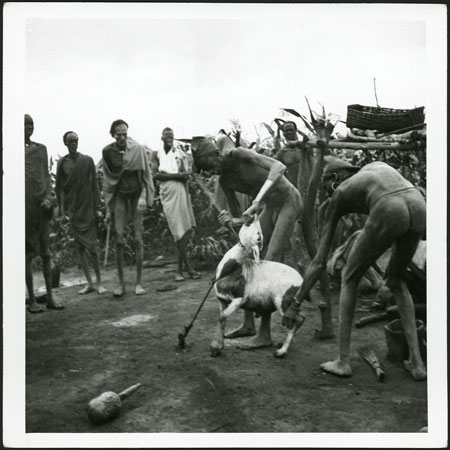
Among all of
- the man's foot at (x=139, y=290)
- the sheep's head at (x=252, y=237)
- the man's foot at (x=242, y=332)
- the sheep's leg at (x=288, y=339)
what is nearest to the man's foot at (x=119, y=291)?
the man's foot at (x=139, y=290)

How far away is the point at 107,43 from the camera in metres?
4.53

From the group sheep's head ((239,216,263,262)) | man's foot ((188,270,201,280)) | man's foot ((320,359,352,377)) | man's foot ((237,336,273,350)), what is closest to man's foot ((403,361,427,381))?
man's foot ((320,359,352,377))

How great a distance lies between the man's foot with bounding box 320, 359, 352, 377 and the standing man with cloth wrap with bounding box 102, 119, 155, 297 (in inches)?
96.0

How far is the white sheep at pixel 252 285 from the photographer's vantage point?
4.52 metres

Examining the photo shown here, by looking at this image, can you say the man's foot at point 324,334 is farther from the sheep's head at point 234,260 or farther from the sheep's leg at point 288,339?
the sheep's head at point 234,260

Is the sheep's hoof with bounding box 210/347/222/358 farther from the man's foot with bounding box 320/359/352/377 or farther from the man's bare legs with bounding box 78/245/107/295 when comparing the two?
the man's bare legs with bounding box 78/245/107/295

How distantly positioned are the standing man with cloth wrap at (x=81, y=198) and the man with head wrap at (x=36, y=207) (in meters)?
0.41

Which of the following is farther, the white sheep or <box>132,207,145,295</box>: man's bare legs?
<box>132,207,145,295</box>: man's bare legs

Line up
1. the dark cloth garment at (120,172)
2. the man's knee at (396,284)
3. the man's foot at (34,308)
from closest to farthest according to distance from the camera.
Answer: the man's knee at (396,284) → the man's foot at (34,308) → the dark cloth garment at (120,172)

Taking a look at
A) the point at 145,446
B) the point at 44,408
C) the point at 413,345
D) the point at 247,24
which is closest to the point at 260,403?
the point at 145,446

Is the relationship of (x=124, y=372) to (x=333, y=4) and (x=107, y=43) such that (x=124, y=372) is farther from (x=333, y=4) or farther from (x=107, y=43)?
(x=333, y=4)

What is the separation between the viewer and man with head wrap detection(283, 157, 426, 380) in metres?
4.03

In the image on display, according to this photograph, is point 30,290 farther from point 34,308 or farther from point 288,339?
point 288,339

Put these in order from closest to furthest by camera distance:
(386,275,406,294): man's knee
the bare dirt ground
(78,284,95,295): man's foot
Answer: the bare dirt ground → (386,275,406,294): man's knee → (78,284,95,295): man's foot
